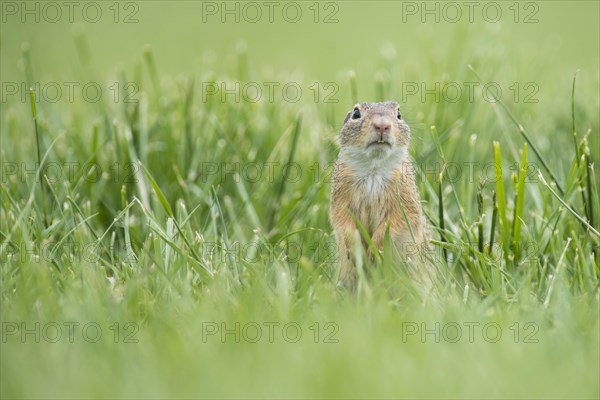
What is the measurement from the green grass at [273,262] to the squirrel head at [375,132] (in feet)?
0.80

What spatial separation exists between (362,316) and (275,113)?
3035 millimetres

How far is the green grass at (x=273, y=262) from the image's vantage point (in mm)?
2852

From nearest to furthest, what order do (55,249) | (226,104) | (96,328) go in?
1. (96,328)
2. (55,249)
3. (226,104)

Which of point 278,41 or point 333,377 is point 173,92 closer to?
point 333,377

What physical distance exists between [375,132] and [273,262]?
0.75m

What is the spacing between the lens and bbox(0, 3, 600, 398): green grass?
2852 mm

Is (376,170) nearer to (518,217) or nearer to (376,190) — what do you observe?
(376,190)

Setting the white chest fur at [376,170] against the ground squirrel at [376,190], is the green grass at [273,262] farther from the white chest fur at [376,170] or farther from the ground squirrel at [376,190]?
the white chest fur at [376,170]

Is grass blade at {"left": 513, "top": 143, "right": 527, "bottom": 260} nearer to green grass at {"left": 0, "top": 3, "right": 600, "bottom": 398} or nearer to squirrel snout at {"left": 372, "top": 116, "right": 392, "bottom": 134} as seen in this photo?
green grass at {"left": 0, "top": 3, "right": 600, "bottom": 398}

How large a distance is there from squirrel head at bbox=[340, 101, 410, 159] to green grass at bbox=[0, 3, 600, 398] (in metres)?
0.24

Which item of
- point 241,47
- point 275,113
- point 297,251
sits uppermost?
point 241,47

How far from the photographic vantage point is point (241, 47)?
21.6ft

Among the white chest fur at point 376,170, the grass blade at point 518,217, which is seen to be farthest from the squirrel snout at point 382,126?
the grass blade at point 518,217

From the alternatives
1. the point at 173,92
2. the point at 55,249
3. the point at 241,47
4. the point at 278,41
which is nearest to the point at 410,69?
the point at 241,47
